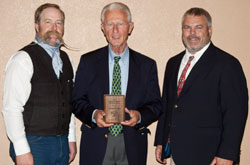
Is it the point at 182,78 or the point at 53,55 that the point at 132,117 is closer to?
Result: the point at 182,78

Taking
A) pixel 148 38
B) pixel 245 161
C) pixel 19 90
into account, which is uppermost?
pixel 148 38

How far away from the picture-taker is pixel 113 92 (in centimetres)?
257

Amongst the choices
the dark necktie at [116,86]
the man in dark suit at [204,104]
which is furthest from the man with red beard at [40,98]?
the man in dark suit at [204,104]

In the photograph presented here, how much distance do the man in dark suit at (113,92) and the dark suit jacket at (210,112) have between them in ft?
0.99

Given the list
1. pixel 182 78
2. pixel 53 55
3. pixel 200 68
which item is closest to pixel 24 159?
pixel 53 55

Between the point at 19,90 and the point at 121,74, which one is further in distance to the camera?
the point at 121,74

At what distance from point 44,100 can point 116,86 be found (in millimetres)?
671

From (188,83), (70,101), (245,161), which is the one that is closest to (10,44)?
(70,101)

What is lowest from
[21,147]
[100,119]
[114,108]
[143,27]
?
[21,147]

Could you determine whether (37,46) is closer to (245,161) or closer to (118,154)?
(118,154)

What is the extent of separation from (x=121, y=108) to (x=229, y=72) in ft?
3.29

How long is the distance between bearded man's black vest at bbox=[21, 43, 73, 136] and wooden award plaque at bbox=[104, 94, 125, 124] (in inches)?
18.8

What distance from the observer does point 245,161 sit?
11.5ft

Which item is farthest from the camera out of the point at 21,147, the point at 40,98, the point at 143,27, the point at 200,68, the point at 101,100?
the point at 143,27
